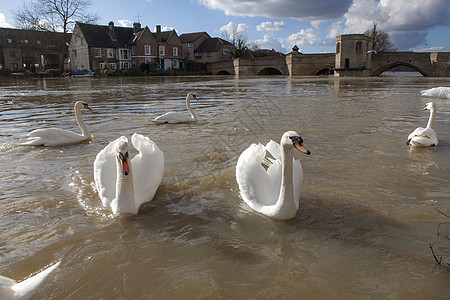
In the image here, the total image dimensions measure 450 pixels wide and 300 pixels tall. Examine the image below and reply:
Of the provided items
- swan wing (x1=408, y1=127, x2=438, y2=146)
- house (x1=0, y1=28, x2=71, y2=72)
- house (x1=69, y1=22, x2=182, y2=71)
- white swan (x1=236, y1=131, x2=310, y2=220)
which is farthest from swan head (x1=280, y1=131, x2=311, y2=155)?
house (x1=69, y1=22, x2=182, y2=71)

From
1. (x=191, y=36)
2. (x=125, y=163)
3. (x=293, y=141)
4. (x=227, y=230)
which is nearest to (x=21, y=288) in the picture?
(x=125, y=163)

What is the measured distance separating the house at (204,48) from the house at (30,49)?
2340 centimetres

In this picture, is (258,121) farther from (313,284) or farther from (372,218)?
(313,284)

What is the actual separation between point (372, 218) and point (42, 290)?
2817 millimetres

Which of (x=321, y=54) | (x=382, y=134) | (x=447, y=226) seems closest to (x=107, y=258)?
(x=447, y=226)

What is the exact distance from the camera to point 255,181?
3602 millimetres

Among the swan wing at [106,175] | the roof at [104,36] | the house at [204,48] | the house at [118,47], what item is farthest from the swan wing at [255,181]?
the house at [204,48]

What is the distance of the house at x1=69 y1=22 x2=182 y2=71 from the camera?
60344mm

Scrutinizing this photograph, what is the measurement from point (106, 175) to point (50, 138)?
2956 mm

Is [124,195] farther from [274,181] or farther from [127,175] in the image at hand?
[274,181]

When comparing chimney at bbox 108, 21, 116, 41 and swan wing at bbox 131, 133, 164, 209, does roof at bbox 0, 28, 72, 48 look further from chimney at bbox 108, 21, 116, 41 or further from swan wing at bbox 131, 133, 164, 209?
swan wing at bbox 131, 133, 164, 209

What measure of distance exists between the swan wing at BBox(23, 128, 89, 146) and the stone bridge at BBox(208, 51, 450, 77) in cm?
4425

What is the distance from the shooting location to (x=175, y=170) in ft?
15.9

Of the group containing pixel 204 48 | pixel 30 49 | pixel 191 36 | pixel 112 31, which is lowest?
pixel 30 49
